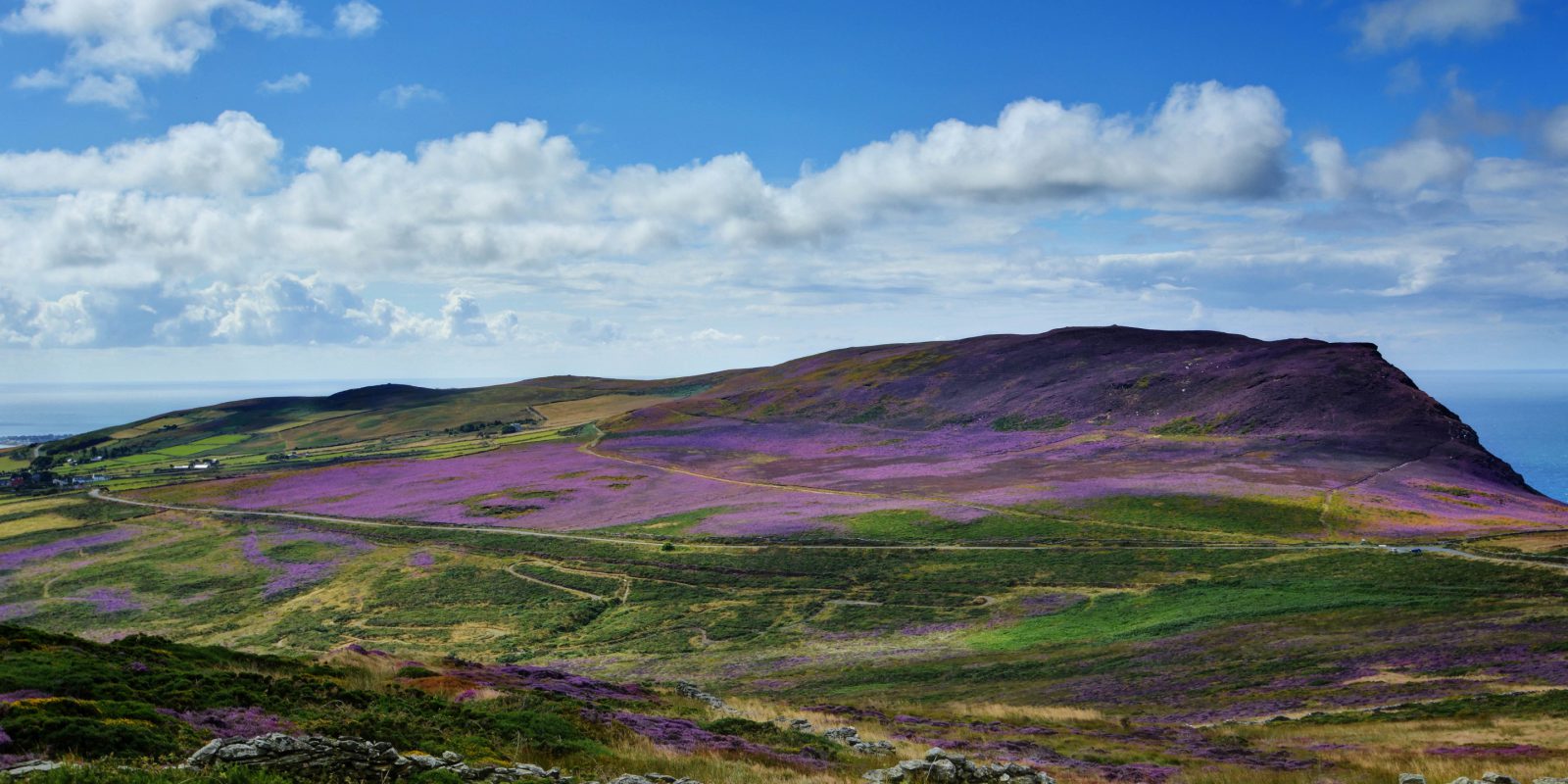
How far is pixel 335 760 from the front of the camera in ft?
48.4

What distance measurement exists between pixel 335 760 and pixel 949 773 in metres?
11.9

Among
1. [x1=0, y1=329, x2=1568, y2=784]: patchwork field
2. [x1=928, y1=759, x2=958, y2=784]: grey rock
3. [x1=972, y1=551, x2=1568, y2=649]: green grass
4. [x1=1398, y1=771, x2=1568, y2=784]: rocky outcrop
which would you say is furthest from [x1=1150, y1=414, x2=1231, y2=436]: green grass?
[x1=928, y1=759, x2=958, y2=784]: grey rock

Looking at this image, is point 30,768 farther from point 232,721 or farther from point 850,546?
point 850,546

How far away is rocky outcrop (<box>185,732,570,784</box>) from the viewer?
14102 millimetres

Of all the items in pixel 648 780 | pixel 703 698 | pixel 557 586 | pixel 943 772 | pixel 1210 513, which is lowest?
pixel 557 586

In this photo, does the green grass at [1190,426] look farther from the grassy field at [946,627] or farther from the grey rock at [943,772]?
the grey rock at [943,772]

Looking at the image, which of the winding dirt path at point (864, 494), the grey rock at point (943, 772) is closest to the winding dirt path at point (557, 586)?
the winding dirt path at point (864, 494)

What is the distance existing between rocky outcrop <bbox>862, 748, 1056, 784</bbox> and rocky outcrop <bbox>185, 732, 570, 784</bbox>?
6.99 meters

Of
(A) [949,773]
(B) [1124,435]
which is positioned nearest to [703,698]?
(A) [949,773]

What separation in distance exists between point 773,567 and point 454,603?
74.6 ft

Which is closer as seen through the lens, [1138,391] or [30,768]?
[30,768]

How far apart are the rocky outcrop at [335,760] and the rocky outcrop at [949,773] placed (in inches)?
275

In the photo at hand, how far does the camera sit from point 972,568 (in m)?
60.3

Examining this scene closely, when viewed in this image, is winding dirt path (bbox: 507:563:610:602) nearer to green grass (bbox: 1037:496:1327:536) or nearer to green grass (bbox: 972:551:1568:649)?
green grass (bbox: 972:551:1568:649)
